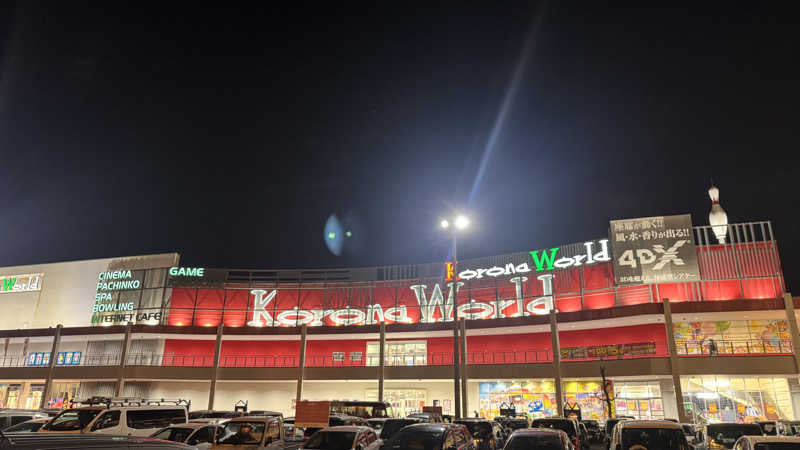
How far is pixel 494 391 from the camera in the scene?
38.9m

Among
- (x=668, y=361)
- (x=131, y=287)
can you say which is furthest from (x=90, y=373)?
(x=668, y=361)

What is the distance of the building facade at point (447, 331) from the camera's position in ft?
110

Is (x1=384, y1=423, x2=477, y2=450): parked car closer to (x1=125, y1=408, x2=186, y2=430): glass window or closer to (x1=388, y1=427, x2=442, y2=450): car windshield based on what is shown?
(x1=388, y1=427, x2=442, y2=450): car windshield

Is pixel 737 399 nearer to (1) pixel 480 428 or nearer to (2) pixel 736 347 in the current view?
Result: (2) pixel 736 347

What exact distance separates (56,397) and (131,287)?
34.9 ft

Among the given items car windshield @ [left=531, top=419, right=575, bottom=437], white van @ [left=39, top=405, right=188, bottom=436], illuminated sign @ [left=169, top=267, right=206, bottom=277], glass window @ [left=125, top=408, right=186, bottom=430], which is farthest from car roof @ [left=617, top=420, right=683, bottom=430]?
illuminated sign @ [left=169, top=267, right=206, bottom=277]

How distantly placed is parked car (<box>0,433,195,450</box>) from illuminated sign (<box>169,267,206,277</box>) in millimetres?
48773

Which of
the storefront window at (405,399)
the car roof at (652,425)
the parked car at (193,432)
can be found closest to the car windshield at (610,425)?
the car roof at (652,425)

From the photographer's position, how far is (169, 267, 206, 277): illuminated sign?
49.0 m

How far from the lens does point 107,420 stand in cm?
1722

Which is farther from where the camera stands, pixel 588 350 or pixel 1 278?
pixel 1 278

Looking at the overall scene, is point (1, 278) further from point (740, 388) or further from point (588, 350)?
point (740, 388)

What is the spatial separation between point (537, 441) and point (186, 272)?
43.1 m

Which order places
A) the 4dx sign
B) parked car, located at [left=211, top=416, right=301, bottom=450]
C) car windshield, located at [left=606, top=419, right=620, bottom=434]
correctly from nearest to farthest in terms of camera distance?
parked car, located at [left=211, top=416, right=301, bottom=450] < car windshield, located at [left=606, top=419, right=620, bottom=434] < the 4dx sign
